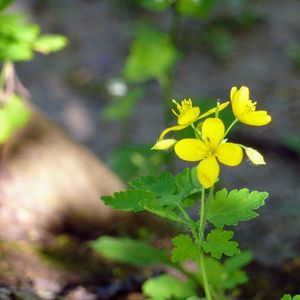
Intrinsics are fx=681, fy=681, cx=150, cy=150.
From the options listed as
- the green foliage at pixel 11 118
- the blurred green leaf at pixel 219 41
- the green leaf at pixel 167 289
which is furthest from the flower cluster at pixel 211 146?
the blurred green leaf at pixel 219 41

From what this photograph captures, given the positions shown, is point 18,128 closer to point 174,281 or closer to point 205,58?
point 174,281

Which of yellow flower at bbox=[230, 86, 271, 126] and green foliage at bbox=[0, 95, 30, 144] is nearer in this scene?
yellow flower at bbox=[230, 86, 271, 126]

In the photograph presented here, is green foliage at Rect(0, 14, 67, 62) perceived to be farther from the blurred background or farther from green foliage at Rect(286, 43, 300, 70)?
green foliage at Rect(286, 43, 300, 70)

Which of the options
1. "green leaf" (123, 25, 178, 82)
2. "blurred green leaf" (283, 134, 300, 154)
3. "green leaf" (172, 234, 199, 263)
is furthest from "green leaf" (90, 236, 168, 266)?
"blurred green leaf" (283, 134, 300, 154)

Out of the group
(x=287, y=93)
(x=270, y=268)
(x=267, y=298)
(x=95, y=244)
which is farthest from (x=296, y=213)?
(x=287, y=93)

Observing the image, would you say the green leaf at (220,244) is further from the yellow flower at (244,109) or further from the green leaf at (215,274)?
the green leaf at (215,274)
